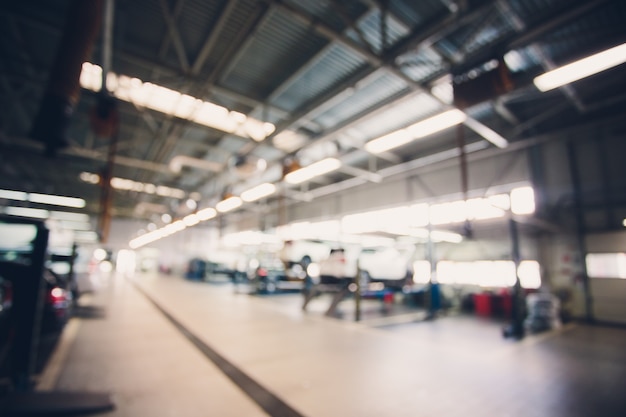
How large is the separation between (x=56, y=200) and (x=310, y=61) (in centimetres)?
468

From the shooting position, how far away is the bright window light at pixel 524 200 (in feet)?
26.7

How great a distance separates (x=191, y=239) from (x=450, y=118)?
76.0 feet

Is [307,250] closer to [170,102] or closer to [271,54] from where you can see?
[170,102]

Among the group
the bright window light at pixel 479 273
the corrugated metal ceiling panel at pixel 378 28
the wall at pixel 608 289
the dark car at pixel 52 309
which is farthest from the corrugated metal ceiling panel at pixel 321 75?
the bright window light at pixel 479 273

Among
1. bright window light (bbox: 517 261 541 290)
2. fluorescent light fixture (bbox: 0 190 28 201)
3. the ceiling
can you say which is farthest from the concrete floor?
bright window light (bbox: 517 261 541 290)

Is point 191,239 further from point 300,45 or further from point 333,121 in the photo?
point 300,45

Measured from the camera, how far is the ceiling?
3.82m

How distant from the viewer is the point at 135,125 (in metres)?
8.69

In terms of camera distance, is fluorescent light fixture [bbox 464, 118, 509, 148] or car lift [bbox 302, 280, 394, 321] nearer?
fluorescent light fixture [bbox 464, 118, 509, 148]

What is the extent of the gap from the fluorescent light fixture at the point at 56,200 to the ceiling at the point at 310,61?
79 millimetres

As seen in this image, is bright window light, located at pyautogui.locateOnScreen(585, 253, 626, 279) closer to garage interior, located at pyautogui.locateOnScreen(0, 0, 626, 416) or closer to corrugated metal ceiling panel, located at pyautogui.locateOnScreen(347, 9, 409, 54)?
garage interior, located at pyautogui.locateOnScreen(0, 0, 626, 416)

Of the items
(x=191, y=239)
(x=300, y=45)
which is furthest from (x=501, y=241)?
(x=191, y=239)

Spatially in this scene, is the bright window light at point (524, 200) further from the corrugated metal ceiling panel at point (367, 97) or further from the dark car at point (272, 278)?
the dark car at point (272, 278)

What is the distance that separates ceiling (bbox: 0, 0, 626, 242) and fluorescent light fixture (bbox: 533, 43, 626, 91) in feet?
0.42
